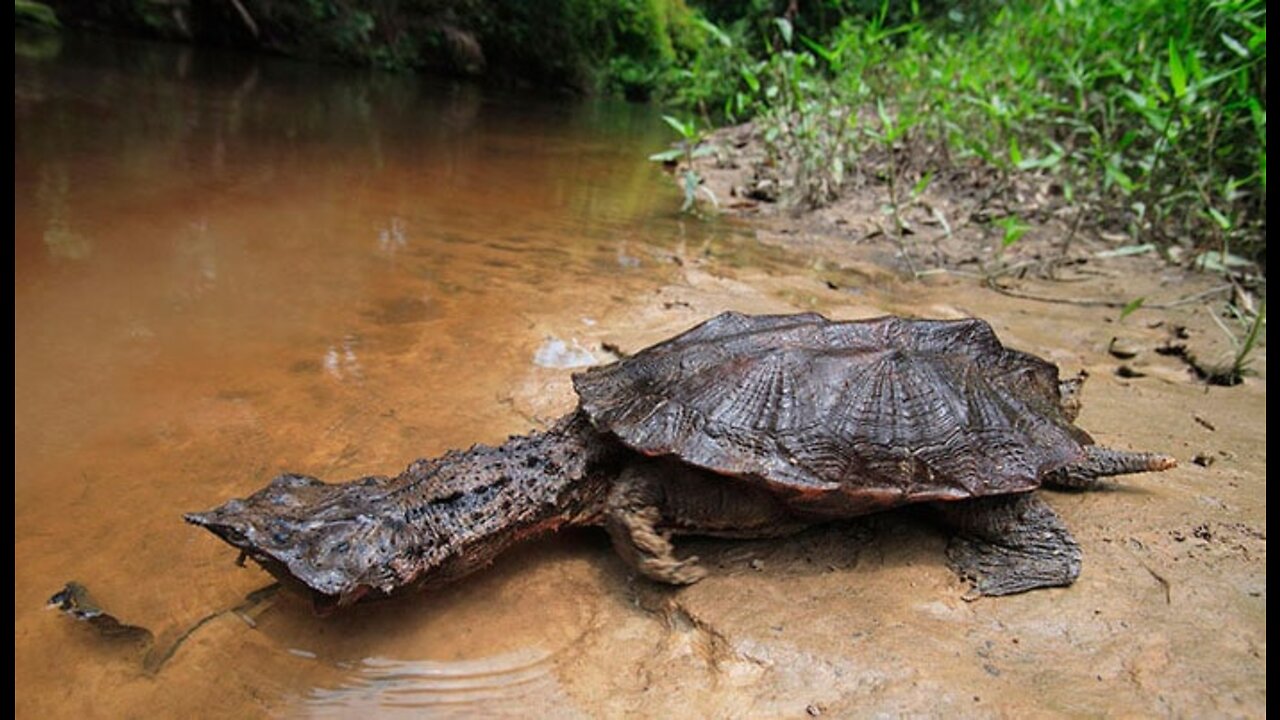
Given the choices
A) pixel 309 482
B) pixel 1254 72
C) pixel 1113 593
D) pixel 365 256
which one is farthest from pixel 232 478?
pixel 1254 72

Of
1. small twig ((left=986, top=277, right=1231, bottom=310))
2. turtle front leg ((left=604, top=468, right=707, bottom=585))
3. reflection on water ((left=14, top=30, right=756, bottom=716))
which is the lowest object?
reflection on water ((left=14, top=30, right=756, bottom=716))

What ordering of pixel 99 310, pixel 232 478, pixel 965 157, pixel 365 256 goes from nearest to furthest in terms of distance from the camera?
pixel 232 478, pixel 99 310, pixel 365 256, pixel 965 157

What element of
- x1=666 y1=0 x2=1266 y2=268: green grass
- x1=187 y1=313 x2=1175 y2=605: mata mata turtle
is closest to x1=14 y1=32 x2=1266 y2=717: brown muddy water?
x1=187 y1=313 x2=1175 y2=605: mata mata turtle

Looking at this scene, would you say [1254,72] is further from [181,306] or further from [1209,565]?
[181,306]

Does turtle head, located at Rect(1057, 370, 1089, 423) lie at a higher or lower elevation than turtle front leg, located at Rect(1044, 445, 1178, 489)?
higher

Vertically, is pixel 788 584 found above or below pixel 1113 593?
below

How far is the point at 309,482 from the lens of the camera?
2.25 metres

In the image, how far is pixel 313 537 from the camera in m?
2.00

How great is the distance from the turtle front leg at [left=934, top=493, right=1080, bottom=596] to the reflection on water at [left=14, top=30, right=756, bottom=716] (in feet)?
4.03

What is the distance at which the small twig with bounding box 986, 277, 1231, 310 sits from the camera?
15.0 feet

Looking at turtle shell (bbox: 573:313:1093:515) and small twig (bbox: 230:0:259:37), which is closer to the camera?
turtle shell (bbox: 573:313:1093:515)

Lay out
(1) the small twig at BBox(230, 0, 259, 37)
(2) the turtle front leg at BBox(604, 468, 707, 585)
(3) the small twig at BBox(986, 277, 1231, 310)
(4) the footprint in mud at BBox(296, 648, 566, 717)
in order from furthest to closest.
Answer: (1) the small twig at BBox(230, 0, 259, 37), (3) the small twig at BBox(986, 277, 1231, 310), (2) the turtle front leg at BBox(604, 468, 707, 585), (4) the footprint in mud at BBox(296, 648, 566, 717)

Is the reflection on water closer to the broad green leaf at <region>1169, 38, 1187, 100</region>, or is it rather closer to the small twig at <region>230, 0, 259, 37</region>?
the broad green leaf at <region>1169, 38, 1187, 100</region>

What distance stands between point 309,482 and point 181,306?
83.3 inches
